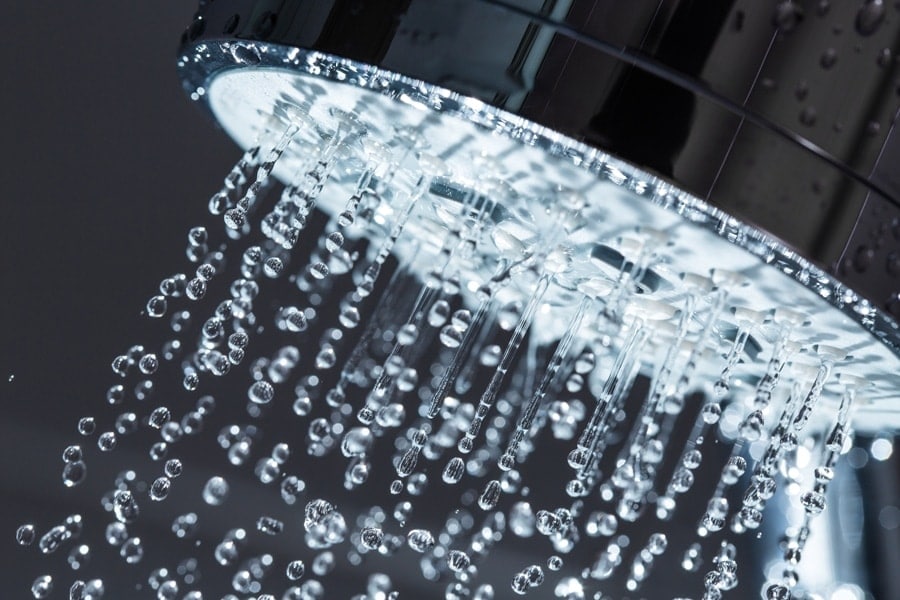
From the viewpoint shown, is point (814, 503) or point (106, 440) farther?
point (106, 440)

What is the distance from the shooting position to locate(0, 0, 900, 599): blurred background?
45.5 inches

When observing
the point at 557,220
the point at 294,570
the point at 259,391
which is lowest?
the point at 294,570

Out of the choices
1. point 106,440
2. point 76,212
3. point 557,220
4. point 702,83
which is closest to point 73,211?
point 76,212

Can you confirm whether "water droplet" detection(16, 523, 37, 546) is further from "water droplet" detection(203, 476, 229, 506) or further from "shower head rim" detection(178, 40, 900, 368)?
"shower head rim" detection(178, 40, 900, 368)

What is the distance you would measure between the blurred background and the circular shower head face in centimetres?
50

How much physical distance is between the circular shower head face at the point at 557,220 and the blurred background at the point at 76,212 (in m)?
0.50

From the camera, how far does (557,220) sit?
58 centimetres

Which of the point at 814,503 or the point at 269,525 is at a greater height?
the point at 814,503

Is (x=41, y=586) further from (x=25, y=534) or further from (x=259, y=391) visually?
(x=259, y=391)

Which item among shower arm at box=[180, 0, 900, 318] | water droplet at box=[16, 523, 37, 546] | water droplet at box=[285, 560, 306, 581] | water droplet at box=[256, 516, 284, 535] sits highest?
shower arm at box=[180, 0, 900, 318]

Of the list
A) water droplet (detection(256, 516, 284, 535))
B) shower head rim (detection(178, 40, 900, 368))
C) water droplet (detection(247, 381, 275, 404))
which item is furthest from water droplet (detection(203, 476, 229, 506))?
shower head rim (detection(178, 40, 900, 368))

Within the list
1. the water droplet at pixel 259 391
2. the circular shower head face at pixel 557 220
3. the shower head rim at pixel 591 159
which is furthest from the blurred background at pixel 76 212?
the shower head rim at pixel 591 159

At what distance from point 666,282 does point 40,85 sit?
0.79 m

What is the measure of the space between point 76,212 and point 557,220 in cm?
76
